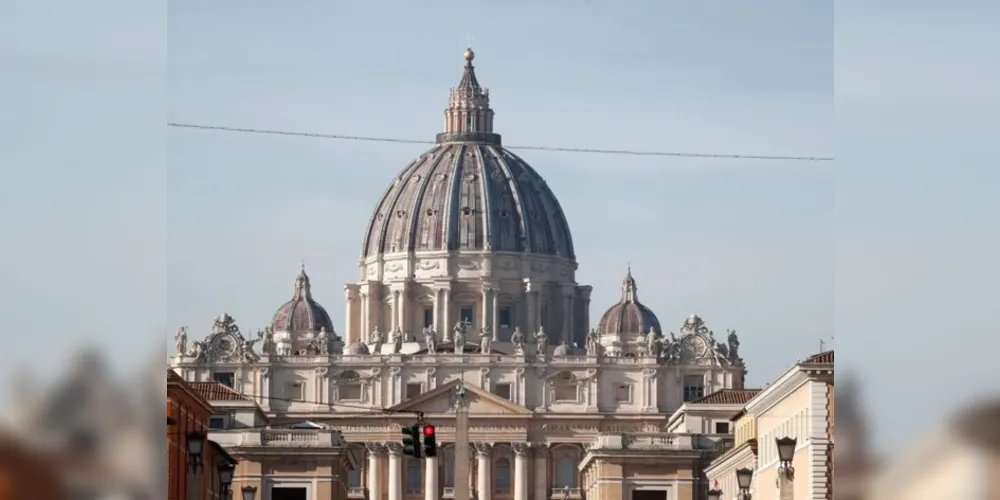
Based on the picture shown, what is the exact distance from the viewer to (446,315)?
171 m

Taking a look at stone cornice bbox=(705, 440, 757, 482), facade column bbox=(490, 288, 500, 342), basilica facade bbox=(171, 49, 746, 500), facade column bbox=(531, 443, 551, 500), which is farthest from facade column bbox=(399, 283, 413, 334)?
stone cornice bbox=(705, 440, 757, 482)

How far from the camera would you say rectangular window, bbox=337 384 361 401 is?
149m

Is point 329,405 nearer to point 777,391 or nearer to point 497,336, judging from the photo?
point 497,336

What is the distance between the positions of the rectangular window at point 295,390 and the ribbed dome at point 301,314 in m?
15.1

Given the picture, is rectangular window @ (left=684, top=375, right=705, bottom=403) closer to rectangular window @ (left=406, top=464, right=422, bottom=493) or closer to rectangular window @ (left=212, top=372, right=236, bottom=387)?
rectangular window @ (left=406, top=464, right=422, bottom=493)

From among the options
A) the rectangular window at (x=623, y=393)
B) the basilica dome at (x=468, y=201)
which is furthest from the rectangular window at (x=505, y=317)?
the rectangular window at (x=623, y=393)

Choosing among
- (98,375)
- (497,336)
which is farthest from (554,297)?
(98,375)

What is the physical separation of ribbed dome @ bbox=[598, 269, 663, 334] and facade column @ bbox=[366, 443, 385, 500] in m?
24.9

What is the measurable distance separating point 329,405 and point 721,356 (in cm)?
2307

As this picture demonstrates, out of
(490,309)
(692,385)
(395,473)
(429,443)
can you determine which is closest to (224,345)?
(395,473)

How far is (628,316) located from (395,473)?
26584 millimetres

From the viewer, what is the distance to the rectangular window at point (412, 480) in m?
146

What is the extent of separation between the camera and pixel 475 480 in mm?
Result: 145625

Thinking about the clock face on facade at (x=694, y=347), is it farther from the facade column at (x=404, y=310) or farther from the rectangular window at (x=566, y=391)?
the facade column at (x=404, y=310)
